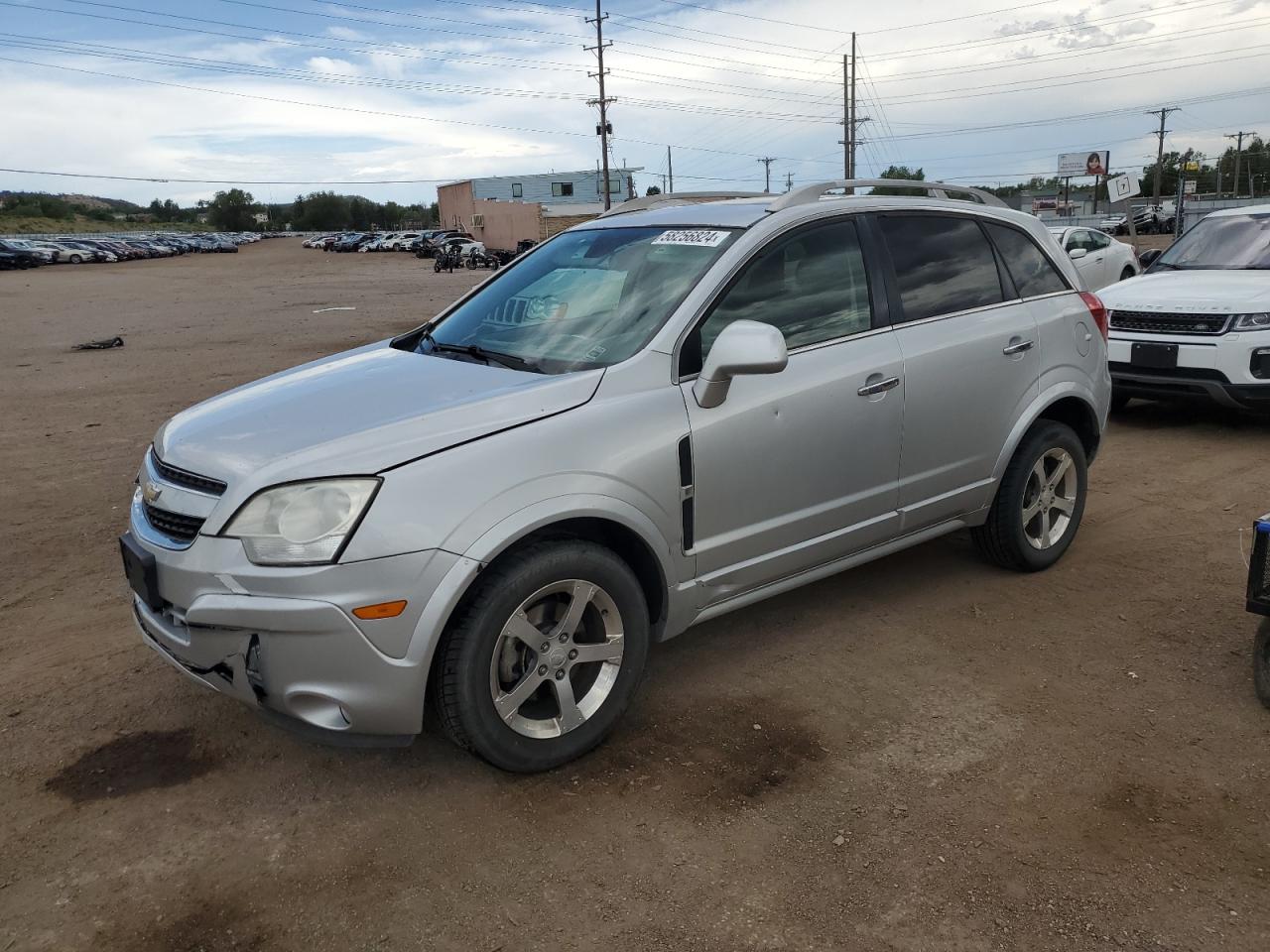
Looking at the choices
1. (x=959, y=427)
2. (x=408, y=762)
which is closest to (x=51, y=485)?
(x=408, y=762)

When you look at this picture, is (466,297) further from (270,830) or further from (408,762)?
(270,830)

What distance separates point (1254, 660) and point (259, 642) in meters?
3.51

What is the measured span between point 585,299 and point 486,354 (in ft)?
1.50

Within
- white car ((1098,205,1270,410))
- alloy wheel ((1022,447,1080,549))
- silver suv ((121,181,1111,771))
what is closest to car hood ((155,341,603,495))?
silver suv ((121,181,1111,771))

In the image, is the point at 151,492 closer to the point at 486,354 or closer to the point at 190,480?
the point at 190,480

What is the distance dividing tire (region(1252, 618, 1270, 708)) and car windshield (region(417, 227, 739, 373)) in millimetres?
2478

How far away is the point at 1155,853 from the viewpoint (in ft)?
9.30

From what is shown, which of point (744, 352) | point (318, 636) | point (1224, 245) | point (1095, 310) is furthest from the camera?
point (1224, 245)

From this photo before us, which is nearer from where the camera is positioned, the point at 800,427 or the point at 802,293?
the point at 800,427

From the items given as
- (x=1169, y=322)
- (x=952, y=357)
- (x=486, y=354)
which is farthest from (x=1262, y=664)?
(x=1169, y=322)

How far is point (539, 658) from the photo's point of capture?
3176 mm

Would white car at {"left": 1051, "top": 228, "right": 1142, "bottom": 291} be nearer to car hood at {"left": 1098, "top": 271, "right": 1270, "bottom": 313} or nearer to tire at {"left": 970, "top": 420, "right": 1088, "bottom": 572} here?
car hood at {"left": 1098, "top": 271, "right": 1270, "bottom": 313}

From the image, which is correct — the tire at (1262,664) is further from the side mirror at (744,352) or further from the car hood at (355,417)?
the car hood at (355,417)

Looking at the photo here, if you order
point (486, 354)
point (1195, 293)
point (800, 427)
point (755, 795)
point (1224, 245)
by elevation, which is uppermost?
point (1224, 245)
